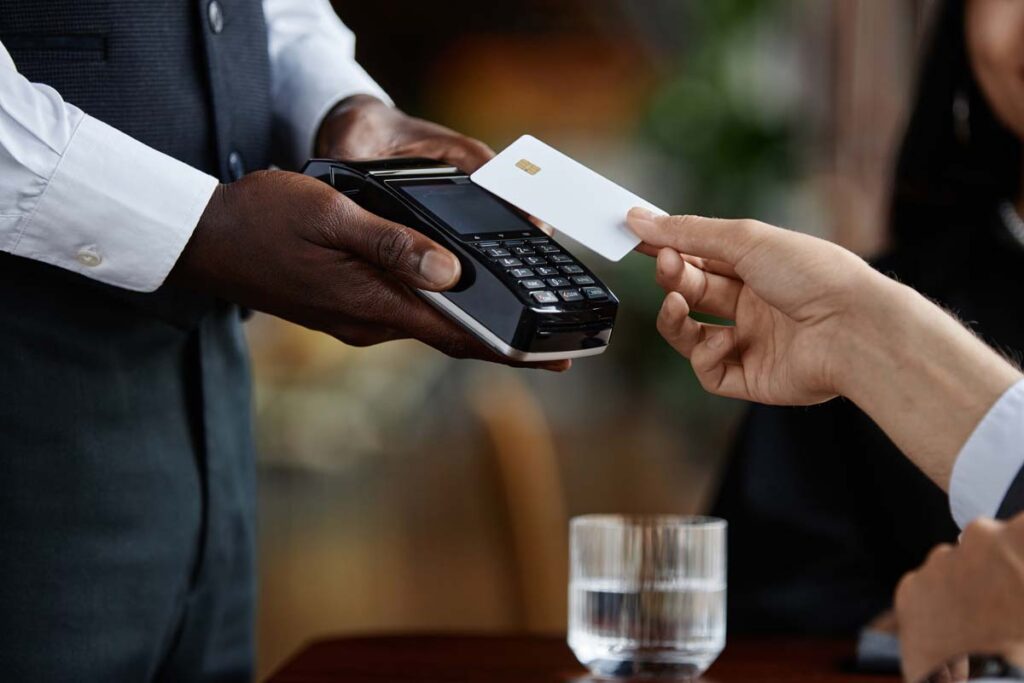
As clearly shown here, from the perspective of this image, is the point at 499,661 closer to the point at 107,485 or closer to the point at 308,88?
the point at 107,485

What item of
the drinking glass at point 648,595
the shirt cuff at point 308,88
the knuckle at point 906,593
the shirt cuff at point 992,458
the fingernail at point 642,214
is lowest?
the drinking glass at point 648,595

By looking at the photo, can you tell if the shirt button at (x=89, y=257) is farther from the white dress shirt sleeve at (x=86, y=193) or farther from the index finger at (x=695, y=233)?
the index finger at (x=695, y=233)

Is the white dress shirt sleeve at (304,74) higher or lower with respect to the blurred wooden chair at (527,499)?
higher

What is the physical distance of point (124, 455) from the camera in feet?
2.54

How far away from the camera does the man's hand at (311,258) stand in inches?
25.5

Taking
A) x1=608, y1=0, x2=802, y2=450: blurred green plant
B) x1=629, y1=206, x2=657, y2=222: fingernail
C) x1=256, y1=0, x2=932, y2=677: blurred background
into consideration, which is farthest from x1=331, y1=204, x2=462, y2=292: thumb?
x1=608, y1=0, x2=802, y2=450: blurred green plant

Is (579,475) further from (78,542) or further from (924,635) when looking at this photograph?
(924,635)

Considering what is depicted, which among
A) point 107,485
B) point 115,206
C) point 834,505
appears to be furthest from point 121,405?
point 834,505

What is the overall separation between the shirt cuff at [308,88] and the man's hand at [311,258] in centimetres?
24

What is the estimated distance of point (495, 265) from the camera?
0.62 metres

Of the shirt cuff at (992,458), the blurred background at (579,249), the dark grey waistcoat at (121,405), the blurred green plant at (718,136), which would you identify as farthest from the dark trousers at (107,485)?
the blurred green plant at (718,136)

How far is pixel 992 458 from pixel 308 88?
0.57 m

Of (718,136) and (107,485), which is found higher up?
(718,136)

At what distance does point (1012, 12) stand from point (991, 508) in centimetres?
75
